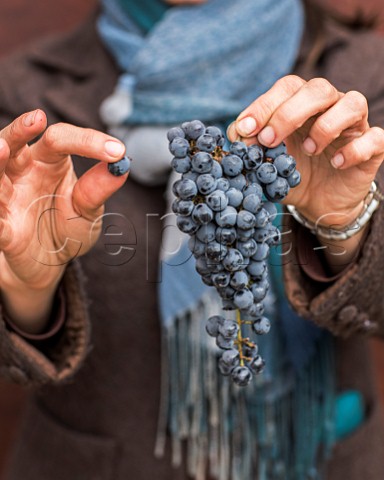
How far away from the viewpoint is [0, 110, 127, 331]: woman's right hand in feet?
1.68

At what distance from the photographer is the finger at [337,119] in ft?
1.64

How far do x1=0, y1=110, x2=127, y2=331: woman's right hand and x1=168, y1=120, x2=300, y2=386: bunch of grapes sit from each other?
8cm

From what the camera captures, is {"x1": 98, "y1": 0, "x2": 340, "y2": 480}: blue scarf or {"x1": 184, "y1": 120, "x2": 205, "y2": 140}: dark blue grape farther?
{"x1": 98, "y1": 0, "x2": 340, "y2": 480}: blue scarf

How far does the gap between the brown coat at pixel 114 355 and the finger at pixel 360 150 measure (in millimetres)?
286

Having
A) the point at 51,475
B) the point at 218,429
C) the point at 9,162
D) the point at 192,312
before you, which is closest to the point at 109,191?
the point at 9,162

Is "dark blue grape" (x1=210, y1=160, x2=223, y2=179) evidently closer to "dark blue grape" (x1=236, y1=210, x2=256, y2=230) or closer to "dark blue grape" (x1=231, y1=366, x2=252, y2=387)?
"dark blue grape" (x1=236, y1=210, x2=256, y2=230)

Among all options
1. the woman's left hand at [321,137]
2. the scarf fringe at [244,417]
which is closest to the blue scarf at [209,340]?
the scarf fringe at [244,417]

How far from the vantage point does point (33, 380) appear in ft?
2.22

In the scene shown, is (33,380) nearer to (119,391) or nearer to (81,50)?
(119,391)

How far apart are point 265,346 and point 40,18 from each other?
0.76 m

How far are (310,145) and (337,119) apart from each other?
29 mm

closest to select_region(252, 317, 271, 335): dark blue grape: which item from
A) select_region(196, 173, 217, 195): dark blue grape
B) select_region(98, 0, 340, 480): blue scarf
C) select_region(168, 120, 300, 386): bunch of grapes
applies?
select_region(168, 120, 300, 386): bunch of grapes

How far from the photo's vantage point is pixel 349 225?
1.96 ft

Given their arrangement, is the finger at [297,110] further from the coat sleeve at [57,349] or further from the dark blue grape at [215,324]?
the coat sleeve at [57,349]
